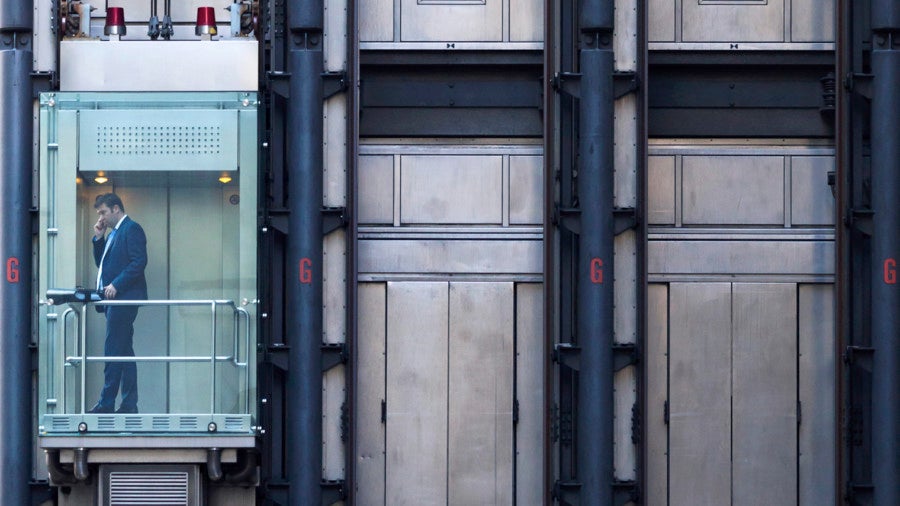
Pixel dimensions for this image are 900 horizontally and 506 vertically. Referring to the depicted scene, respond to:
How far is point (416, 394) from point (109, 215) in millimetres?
3125

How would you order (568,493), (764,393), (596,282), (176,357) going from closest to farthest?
(176,357) → (596,282) → (568,493) → (764,393)

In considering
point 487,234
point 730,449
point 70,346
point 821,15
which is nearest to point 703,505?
point 730,449

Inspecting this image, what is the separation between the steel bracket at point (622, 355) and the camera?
12078mm

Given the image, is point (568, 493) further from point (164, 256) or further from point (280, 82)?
point (280, 82)

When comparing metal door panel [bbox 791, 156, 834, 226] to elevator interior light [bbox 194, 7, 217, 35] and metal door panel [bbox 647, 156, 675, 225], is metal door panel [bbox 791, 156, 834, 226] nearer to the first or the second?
metal door panel [bbox 647, 156, 675, 225]

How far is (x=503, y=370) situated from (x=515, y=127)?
87.0 inches

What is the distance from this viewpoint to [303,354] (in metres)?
12.0

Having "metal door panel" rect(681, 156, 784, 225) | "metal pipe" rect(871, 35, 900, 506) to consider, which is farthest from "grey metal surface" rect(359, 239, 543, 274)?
"metal pipe" rect(871, 35, 900, 506)

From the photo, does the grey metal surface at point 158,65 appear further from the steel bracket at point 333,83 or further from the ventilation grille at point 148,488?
the ventilation grille at point 148,488

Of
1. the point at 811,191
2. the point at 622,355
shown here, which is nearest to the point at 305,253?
the point at 622,355

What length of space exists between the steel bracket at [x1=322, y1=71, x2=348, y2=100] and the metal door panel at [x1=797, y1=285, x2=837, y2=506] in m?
4.56

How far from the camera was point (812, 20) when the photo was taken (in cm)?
1245

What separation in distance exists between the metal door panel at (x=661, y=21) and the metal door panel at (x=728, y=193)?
3.67 feet

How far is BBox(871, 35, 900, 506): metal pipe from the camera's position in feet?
39.0
